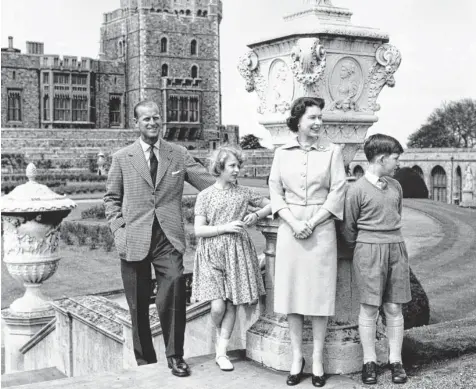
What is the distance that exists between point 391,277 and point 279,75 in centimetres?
163

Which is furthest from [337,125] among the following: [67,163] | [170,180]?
[67,163]

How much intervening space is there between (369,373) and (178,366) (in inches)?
44.2

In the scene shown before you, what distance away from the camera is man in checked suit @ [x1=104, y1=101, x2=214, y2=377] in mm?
4602

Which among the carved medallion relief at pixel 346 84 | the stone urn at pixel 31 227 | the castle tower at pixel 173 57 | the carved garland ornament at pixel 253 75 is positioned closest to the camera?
the carved medallion relief at pixel 346 84

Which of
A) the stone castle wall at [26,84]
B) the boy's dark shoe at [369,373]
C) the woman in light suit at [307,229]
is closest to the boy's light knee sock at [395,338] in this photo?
the boy's dark shoe at [369,373]

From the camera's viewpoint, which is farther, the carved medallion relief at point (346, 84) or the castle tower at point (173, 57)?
the castle tower at point (173, 57)

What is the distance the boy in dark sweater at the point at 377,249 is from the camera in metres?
4.33

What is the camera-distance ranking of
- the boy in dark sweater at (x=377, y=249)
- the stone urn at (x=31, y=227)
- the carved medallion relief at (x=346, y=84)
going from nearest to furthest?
the boy in dark sweater at (x=377, y=249) < the carved medallion relief at (x=346, y=84) < the stone urn at (x=31, y=227)

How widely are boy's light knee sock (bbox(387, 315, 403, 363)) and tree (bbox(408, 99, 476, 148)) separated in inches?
2657

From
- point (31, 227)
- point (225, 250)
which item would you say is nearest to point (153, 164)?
point (225, 250)

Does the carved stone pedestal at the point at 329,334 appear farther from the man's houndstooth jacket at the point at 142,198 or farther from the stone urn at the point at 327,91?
the man's houndstooth jacket at the point at 142,198

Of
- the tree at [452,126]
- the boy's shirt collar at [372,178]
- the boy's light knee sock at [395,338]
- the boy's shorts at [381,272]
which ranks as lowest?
the boy's light knee sock at [395,338]

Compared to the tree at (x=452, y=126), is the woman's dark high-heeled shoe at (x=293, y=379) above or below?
below

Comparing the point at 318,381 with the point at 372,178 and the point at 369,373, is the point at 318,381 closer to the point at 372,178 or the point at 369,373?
the point at 369,373
